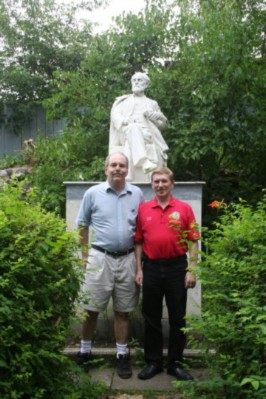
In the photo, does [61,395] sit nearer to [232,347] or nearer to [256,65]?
[232,347]

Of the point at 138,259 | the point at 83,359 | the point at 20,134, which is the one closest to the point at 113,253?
the point at 138,259

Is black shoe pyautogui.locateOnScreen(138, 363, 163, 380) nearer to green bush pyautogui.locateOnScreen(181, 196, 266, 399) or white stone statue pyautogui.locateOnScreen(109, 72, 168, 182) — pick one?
green bush pyautogui.locateOnScreen(181, 196, 266, 399)

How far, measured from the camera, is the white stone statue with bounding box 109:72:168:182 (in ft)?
15.0

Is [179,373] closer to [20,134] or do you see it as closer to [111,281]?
[111,281]

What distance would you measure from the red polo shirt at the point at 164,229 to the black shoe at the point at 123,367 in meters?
0.79

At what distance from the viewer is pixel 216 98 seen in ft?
20.8

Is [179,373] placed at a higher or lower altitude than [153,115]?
lower

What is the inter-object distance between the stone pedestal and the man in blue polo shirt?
2.20 ft

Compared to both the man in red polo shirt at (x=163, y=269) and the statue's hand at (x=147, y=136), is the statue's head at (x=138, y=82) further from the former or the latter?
the man in red polo shirt at (x=163, y=269)

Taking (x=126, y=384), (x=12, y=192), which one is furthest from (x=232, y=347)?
(x=12, y=192)

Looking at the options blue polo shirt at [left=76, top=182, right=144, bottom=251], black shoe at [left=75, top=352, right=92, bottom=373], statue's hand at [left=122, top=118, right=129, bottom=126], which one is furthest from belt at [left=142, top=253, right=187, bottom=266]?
statue's hand at [left=122, top=118, right=129, bottom=126]

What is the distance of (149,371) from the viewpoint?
3.22 meters

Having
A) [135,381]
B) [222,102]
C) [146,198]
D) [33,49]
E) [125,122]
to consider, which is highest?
[33,49]

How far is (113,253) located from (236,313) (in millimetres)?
1383
